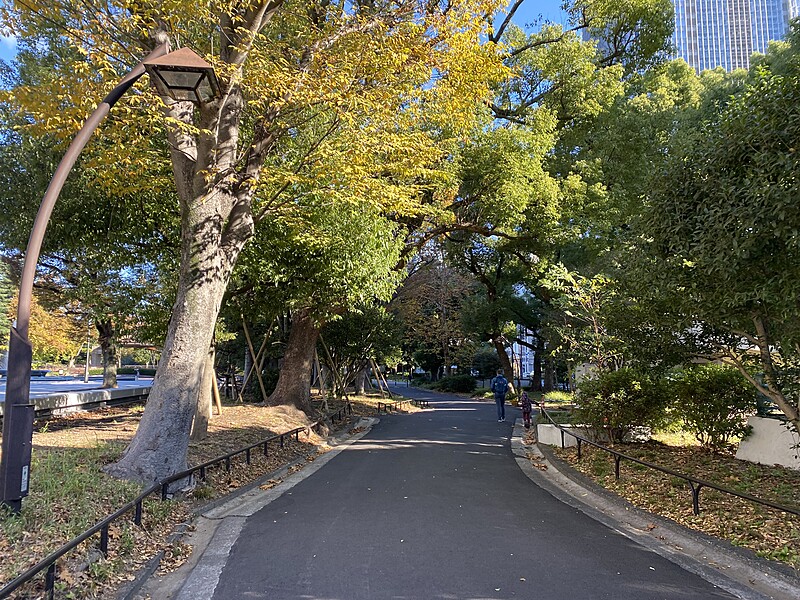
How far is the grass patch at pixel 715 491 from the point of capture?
5738 mm

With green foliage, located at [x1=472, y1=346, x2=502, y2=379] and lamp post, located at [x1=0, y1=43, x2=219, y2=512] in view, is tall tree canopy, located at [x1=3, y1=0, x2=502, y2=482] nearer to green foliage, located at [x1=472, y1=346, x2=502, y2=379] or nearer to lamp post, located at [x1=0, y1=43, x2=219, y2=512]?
lamp post, located at [x1=0, y1=43, x2=219, y2=512]

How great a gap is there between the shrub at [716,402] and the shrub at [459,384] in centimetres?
3190

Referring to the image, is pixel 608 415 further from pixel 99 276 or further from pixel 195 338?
pixel 99 276

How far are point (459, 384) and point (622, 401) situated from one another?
3300 cm

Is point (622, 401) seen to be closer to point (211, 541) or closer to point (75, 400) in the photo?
point (211, 541)

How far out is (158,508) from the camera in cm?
635

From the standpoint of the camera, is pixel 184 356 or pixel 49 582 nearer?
pixel 49 582

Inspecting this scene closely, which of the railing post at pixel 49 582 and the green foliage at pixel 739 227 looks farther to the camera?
the green foliage at pixel 739 227

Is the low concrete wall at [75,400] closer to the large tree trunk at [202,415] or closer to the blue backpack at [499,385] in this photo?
the large tree trunk at [202,415]

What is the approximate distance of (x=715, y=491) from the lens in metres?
7.50

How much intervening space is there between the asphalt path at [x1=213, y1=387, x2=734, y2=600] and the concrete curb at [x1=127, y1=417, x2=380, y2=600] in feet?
0.45

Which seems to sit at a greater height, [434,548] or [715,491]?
[715,491]

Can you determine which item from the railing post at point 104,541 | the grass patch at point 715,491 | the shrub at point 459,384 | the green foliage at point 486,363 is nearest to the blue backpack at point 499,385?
the grass patch at point 715,491

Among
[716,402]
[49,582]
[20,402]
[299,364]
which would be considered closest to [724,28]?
[716,402]
